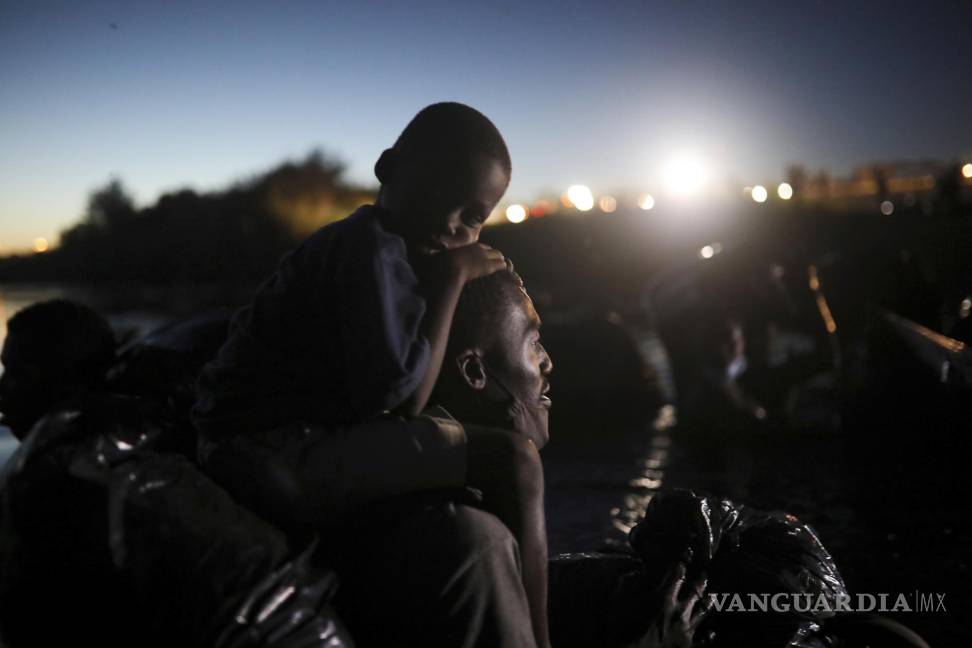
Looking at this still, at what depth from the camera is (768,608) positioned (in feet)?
9.40

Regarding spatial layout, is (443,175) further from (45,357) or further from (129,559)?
(45,357)

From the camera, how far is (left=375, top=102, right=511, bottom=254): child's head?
2074mm

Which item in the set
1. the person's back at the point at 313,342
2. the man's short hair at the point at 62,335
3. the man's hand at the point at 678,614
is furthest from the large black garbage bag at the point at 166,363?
the man's hand at the point at 678,614

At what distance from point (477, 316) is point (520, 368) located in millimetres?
175

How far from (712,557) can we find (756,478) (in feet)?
11.1

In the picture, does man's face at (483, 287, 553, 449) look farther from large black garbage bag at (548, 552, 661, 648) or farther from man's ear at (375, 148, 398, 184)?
large black garbage bag at (548, 552, 661, 648)

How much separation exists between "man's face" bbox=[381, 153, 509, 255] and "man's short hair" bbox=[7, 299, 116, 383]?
0.91 metres

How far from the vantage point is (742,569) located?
2967 millimetres

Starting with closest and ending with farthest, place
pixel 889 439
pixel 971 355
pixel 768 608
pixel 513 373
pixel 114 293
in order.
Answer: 1. pixel 513 373
2. pixel 768 608
3. pixel 971 355
4. pixel 889 439
5. pixel 114 293

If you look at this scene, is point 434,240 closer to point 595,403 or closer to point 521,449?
point 521,449

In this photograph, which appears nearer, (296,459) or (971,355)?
(296,459)

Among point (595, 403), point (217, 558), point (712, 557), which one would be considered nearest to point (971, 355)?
point (712, 557)

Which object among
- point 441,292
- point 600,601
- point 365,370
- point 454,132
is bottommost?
point 600,601

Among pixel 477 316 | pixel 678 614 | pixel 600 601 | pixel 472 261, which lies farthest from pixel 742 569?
pixel 472 261
